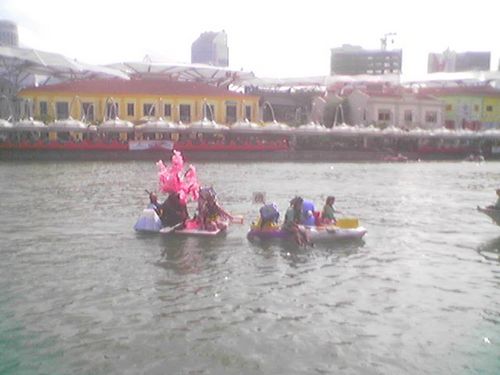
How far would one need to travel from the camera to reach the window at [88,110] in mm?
54500

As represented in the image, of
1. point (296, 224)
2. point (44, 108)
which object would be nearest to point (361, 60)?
point (44, 108)

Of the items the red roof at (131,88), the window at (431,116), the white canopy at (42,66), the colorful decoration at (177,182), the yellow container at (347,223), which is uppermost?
the white canopy at (42,66)

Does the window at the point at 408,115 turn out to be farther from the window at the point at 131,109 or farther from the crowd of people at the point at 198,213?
the crowd of people at the point at 198,213

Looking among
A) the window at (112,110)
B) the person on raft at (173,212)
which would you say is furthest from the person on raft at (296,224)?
the window at (112,110)

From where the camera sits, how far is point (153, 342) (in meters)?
8.52

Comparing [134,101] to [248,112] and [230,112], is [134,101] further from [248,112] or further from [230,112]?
[248,112]

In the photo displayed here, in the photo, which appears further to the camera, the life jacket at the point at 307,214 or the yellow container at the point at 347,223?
the yellow container at the point at 347,223

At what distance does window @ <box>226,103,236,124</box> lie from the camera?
193ft

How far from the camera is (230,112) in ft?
194

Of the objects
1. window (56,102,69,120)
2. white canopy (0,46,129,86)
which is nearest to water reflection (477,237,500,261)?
window (56,102,69,120)

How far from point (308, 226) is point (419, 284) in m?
3.94

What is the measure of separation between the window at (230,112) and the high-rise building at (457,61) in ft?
338

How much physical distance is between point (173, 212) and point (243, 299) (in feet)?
20.1

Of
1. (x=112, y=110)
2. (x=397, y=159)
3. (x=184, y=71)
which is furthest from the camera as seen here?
(x=184, y=71)
